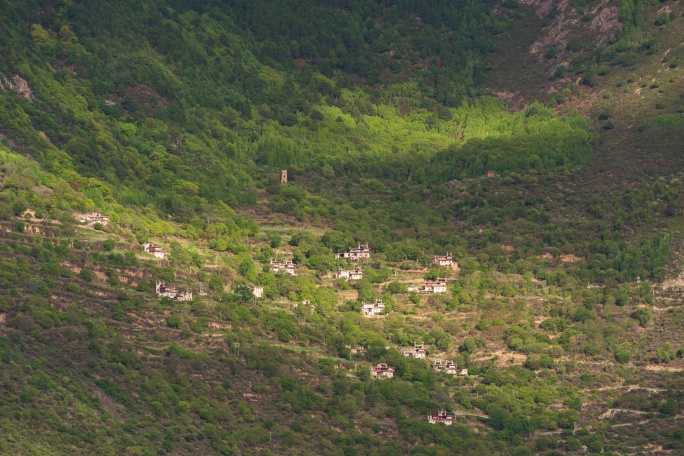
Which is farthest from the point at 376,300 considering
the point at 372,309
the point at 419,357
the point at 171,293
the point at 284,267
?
the point at 171,293

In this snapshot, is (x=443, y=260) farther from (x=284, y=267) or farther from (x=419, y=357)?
(x=419, y=357)

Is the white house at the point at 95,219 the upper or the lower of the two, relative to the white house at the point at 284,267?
upper

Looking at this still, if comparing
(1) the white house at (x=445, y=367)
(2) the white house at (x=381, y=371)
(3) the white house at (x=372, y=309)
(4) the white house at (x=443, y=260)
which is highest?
(4) the white house at (x=443, y=260)

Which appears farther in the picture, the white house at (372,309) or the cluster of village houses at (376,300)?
the white house at (372,309)

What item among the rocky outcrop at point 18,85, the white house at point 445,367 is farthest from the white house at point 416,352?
the rocky outcrop at point 18,85

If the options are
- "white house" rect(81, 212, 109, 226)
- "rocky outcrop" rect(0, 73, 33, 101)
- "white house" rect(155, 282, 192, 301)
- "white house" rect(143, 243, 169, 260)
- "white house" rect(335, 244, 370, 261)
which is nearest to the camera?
"white house" rect(155, 282, 192, 301)

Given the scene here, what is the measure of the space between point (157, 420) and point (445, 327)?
2634 cm

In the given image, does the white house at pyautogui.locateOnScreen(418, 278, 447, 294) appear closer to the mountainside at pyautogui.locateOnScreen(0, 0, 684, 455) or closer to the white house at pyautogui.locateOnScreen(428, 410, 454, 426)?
the mountainside at pyautogui.locateOnScreen(0, 0, 684, 455)

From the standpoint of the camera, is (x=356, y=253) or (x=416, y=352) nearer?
(x=416, y=352)

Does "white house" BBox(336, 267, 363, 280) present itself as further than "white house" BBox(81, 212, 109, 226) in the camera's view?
Yes

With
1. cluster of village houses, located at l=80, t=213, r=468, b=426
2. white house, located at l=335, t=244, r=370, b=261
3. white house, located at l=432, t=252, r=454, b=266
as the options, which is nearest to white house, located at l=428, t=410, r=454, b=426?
cluster of village houses, located at l=80, t=213, r=468, b=426

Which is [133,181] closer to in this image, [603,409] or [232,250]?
[232,250]

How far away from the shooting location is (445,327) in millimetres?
179125

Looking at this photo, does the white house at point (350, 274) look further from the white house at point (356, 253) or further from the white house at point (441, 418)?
the white house at point (441, 418)
